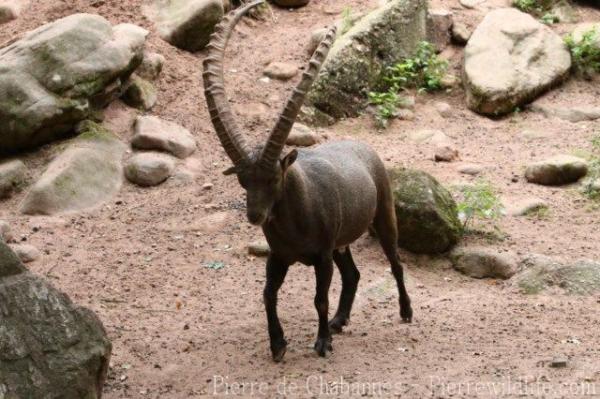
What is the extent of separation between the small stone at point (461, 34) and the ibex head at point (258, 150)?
8.38m

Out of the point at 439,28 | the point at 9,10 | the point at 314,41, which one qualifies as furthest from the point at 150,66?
the point at 439,28

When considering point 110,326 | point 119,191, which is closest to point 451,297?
point 110,326

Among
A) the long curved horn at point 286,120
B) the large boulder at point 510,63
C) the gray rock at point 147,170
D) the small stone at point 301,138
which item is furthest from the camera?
the large boulder at point 510,63

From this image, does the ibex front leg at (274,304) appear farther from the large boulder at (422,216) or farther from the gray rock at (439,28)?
the gray rock at (439,28)

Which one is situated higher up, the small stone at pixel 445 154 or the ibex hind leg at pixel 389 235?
the ibex hind leg at pixel 389 235

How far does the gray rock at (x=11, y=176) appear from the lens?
11.1 m

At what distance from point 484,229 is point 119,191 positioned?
4.77 meters

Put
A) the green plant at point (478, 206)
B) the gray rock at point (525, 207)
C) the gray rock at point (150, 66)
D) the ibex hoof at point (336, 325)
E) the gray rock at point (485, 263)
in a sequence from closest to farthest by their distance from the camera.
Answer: the ibex hoof at point (336, 325) < the gray rock at point (485, 263) < the green plant at point (478, 206) < the gray rock at point (525, 207) < the gray rock at point (150, 66)

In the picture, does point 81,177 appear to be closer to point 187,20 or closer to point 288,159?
point 187,20

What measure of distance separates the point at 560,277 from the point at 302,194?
3.50 meters

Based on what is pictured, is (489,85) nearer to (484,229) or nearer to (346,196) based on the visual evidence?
(484,229)

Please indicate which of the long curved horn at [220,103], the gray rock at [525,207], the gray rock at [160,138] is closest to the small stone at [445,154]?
the gray rock at [525,207]

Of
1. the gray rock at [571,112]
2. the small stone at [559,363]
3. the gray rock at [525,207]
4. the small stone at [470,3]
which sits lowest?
the gray rock at [571,112]

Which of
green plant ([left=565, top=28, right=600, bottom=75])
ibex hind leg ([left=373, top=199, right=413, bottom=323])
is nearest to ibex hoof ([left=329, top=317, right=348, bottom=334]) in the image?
ibex hind leg ([left=373, top=199, right=413, bottom=323])
